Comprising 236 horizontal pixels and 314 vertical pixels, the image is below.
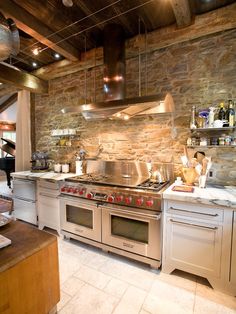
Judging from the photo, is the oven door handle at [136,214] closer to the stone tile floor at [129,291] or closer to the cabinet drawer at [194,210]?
the cabinet drawer at [194,210]

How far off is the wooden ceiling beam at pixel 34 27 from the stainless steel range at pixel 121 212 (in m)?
1.86

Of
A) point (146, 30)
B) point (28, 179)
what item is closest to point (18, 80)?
point (28, 179)

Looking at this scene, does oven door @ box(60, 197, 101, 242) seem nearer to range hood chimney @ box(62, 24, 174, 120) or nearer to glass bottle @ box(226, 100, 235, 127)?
range hood chimney @ box(62, 24, 174, 120)

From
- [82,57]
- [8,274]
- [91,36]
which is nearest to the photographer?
[8,274]

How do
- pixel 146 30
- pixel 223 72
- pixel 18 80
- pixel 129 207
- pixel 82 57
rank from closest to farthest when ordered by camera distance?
pixel 129 207
pixel 223 72
pixel 146 30
pixel 82 57
pixel 18 80

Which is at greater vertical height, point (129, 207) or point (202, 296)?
point (129, 207)

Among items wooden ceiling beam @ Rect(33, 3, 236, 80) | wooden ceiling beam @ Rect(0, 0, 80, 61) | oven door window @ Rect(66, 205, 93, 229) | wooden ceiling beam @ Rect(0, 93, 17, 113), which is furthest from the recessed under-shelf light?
wooden ceiling beam @ Rect(0, 93, 17, 113)

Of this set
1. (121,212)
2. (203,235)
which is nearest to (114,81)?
(121,212)

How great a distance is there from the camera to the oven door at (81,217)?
218 centimetres

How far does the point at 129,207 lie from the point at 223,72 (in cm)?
198

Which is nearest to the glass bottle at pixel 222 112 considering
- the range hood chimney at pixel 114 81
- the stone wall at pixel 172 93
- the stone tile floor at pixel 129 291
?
the stone wall at pixel 172 93

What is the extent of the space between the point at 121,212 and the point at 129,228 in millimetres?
220

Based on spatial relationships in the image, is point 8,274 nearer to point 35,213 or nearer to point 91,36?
point 35,213

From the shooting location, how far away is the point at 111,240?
209 cm
